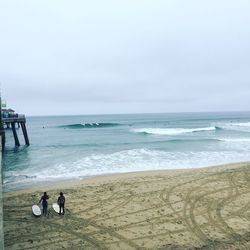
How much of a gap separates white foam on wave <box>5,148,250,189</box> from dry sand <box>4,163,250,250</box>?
3351 millimetres

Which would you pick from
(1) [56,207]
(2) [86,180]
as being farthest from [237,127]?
(1) [56,207]

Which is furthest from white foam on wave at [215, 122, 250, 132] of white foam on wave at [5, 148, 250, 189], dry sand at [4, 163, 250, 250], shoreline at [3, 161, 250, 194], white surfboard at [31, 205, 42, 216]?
white surfboard at [31, 205, 42, 216]

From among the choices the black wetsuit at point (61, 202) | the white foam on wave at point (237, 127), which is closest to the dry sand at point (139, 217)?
the black wetsuit at point (61, 202)

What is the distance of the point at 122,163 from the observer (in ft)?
79.6

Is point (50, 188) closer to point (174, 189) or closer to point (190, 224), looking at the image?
point (174, 189)

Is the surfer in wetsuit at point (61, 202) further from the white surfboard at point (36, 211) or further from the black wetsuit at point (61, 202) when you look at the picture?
the white surfboard at point (36, 211)

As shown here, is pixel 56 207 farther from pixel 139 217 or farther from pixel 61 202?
pixel 139 217

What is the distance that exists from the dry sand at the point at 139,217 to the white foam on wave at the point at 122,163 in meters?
3.35

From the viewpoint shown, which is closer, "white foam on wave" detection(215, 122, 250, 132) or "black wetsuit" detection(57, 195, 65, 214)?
"black wetsuit" detection(57, 195, 65, 214)

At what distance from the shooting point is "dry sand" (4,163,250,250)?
9.09 m

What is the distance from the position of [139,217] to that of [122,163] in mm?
13165

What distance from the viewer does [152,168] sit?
866 inches

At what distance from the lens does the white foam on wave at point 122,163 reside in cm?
2003

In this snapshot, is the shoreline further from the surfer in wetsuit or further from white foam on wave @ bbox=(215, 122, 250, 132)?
white foam on wave @ bbox=(215, 122, 250, 132)
